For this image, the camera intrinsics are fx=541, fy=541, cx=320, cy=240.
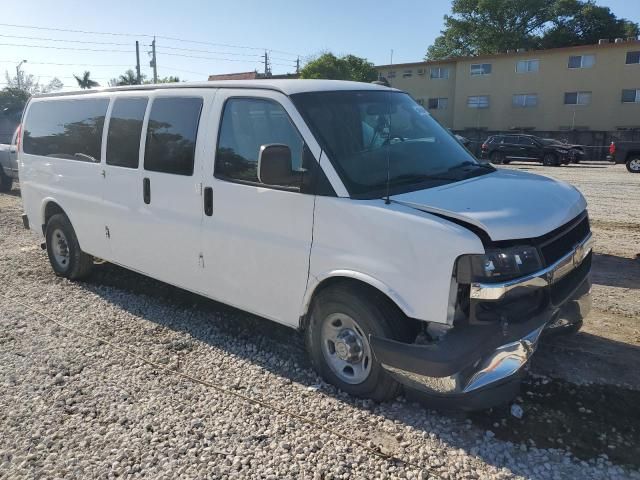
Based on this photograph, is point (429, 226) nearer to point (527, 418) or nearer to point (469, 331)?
point (469, 331)

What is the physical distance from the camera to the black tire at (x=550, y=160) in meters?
26.9

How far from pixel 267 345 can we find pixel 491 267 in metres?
2.27

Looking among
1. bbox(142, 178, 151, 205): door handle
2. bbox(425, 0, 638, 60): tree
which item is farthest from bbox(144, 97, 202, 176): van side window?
bbox(425, 0, 638, 60): tree

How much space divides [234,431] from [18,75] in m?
80.9

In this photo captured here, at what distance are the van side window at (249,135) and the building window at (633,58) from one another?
42.0 m

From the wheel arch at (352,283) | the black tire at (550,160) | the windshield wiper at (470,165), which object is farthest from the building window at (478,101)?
the wheel arch at (352,283)

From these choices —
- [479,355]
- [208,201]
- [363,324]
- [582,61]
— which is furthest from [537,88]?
[479,355]

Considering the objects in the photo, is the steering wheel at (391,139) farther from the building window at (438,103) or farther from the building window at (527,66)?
the building window at (438,103)

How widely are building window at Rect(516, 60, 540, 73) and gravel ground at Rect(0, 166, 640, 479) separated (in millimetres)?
41420

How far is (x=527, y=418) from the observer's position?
3.47 m

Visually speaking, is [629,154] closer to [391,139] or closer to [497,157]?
[497,157]

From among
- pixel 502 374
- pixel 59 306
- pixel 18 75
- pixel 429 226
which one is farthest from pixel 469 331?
pixel 18 75

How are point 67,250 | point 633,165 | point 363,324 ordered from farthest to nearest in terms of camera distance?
point 633,165
point 67,250
point 363,324

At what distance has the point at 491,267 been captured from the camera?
9.89 ft
